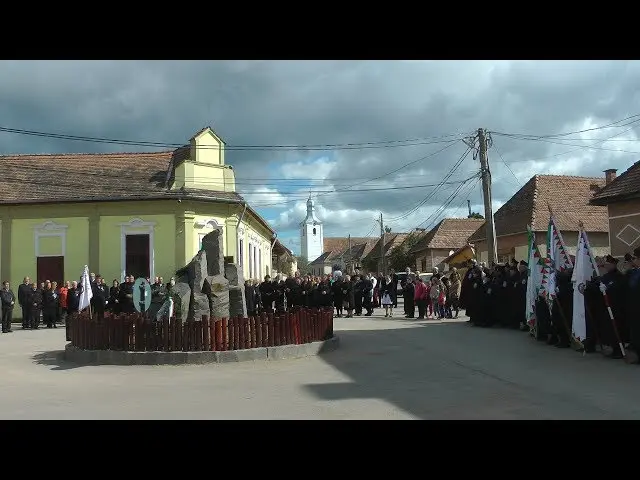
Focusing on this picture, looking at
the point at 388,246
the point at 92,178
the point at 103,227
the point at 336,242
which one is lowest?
the point at 103,227

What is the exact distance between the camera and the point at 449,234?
186ft

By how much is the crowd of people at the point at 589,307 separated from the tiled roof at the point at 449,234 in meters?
38.8

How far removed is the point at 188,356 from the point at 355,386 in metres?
3.96

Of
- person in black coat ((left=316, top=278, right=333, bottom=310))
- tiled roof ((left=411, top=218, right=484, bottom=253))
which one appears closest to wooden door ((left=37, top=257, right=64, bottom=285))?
person in black coat ((left=316, top=278, right=333, bottom=310))

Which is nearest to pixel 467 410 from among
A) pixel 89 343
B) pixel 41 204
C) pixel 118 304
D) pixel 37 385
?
pixel 37 385

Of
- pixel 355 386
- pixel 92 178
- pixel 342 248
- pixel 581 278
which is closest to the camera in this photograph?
pixel 355 386

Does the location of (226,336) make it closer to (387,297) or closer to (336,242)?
(387,297)

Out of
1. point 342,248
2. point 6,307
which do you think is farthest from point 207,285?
point 342,248

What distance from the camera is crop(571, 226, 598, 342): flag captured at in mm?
10984

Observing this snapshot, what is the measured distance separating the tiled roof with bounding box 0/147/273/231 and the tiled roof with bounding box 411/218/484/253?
99.2 ft

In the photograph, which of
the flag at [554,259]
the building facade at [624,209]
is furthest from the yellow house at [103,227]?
the flag at [554,259]

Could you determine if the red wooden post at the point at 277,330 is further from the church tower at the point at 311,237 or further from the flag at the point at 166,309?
the church tower at the point at 311,237

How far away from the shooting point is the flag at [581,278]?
10984mm
